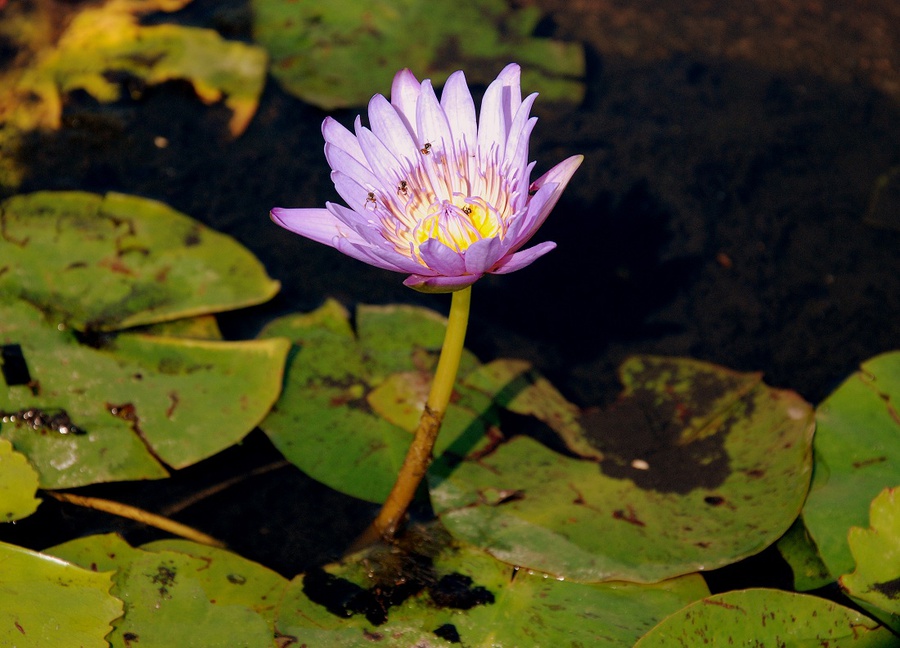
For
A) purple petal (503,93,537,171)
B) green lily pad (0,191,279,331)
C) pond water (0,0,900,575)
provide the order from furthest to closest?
1. pond water (0,0,900,575)
2. green lily pad (0,191,279,331)
3. purple petal (503,93,537,171)

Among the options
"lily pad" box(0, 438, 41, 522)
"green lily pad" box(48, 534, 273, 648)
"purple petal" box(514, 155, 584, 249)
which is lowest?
"green lily pad" box(48, 534, 273, 648)

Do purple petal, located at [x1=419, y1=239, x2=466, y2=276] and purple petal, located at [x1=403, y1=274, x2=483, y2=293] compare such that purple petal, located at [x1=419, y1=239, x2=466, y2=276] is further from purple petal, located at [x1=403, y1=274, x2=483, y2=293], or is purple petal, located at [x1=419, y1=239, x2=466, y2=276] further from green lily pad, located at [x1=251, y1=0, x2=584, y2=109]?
green lily pad, located at [x1=251, y1=0, x2=584, y2=109]

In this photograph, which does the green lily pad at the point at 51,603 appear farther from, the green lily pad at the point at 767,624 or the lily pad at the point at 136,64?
the lily pad at the point at 136,64

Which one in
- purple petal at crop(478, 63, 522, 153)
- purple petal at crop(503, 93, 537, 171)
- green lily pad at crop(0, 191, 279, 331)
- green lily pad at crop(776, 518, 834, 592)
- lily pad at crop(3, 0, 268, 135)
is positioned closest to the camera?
purple petal at crop(503, 93, 537, 171)

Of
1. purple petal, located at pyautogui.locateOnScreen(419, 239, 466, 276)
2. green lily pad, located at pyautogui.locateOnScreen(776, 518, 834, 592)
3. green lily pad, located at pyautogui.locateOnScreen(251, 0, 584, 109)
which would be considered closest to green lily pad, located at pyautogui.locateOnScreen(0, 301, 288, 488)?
purple petal, located at pyautogui.locateOnScreen(419, 239, 466, 276)

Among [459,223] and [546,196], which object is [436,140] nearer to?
[459,223]

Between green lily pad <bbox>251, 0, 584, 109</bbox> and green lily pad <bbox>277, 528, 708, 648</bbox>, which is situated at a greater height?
green lily pad <bbox>251, 0, 584, 109</bbox>

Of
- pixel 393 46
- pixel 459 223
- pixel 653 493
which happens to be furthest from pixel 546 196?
pixel 393 46
